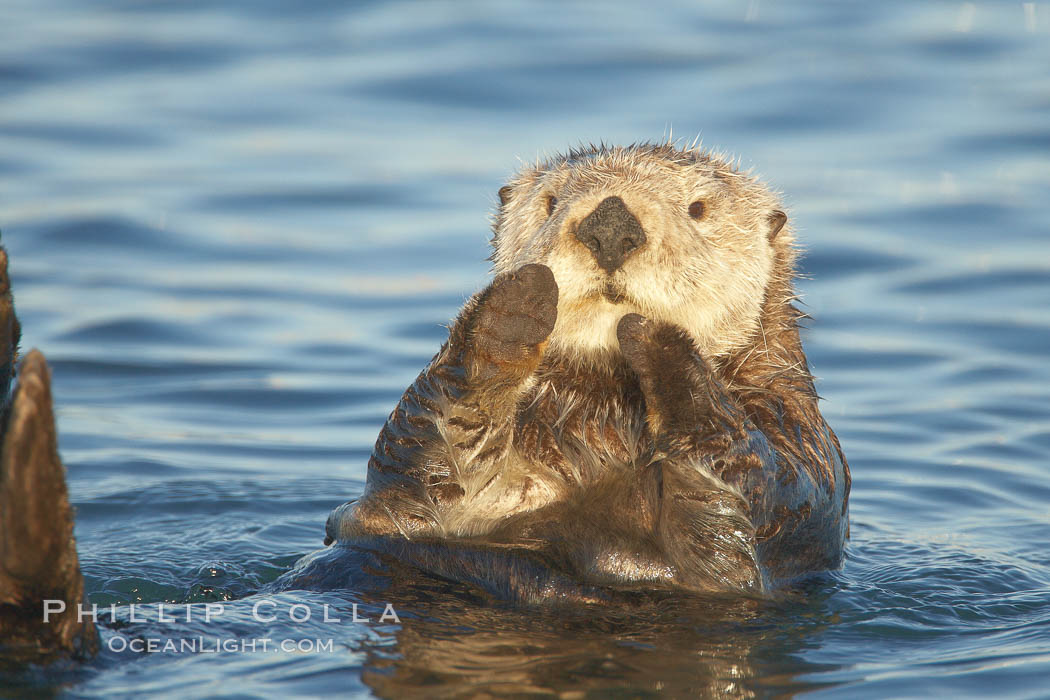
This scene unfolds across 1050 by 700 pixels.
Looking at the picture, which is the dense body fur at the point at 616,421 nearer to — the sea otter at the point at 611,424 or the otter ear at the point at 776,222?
the sea otter at the point at 611,424

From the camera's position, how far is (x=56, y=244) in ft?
31.2

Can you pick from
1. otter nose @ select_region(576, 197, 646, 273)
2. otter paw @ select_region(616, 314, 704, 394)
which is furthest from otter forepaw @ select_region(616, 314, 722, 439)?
otter nose @ select_region(576, 197, 646, 273)

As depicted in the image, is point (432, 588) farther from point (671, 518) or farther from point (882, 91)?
point (882, 91)

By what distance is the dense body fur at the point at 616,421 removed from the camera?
3945 millimetres

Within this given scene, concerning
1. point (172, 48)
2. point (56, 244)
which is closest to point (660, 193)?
point (56, 244)

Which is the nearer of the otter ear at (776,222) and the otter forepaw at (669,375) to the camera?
the otter forepaw at (669,375)

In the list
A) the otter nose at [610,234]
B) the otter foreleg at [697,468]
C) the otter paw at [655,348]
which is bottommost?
the otter foreleg at [697,468]

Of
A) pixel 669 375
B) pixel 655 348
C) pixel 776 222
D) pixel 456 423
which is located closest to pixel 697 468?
pixel 669 375

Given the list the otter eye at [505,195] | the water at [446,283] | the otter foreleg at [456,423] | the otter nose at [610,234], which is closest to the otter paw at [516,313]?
the otter foreleg at [456,423]

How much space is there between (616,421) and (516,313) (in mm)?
667

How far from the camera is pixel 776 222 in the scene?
4.92 metres

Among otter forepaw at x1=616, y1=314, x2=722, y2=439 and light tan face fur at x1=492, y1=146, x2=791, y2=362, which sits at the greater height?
light tan face fur at x1=492, y1=146, x2=791, y2=362

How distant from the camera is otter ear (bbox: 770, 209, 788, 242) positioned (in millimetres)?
4918

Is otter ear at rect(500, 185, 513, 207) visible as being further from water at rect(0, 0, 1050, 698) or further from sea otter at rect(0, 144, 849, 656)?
water at rect(0, 0, 1050, 698)
